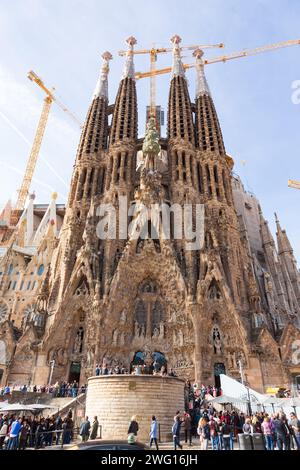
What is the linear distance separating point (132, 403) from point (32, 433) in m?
4.39

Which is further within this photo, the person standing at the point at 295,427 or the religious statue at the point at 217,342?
the religious statue at the point at 217,342

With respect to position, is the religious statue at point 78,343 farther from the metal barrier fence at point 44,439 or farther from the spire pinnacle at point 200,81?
the spire pinnacle at point 200,81

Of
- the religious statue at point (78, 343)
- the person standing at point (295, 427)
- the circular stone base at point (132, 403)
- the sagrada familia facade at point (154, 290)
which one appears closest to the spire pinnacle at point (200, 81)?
the sagrada familia facade at point (154, 290)

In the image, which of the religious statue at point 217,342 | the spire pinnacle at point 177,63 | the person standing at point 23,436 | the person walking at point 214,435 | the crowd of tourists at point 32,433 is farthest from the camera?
the spire pinnacle at point 177,63

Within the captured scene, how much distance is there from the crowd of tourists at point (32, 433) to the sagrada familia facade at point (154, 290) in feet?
35.5

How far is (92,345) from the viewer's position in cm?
2558

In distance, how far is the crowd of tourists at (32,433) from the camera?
36.4 ft

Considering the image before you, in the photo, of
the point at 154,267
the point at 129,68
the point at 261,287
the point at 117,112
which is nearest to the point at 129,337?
the point at 154,267

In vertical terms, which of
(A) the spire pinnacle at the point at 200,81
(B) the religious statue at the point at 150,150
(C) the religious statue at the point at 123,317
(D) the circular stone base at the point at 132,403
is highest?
(A) the spire pinnacle at the point at 200,81

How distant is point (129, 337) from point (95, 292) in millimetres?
4688

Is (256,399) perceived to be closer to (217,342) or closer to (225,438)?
(225,438)

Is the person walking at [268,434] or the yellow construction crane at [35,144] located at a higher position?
the yellow construction crane at [35,144]

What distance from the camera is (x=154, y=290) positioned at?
99.3 ft

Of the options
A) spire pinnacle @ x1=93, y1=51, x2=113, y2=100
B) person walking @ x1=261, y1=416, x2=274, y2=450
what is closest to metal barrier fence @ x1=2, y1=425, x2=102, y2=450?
person walking @ x1=261, y1=416, x2=274, y2=450
